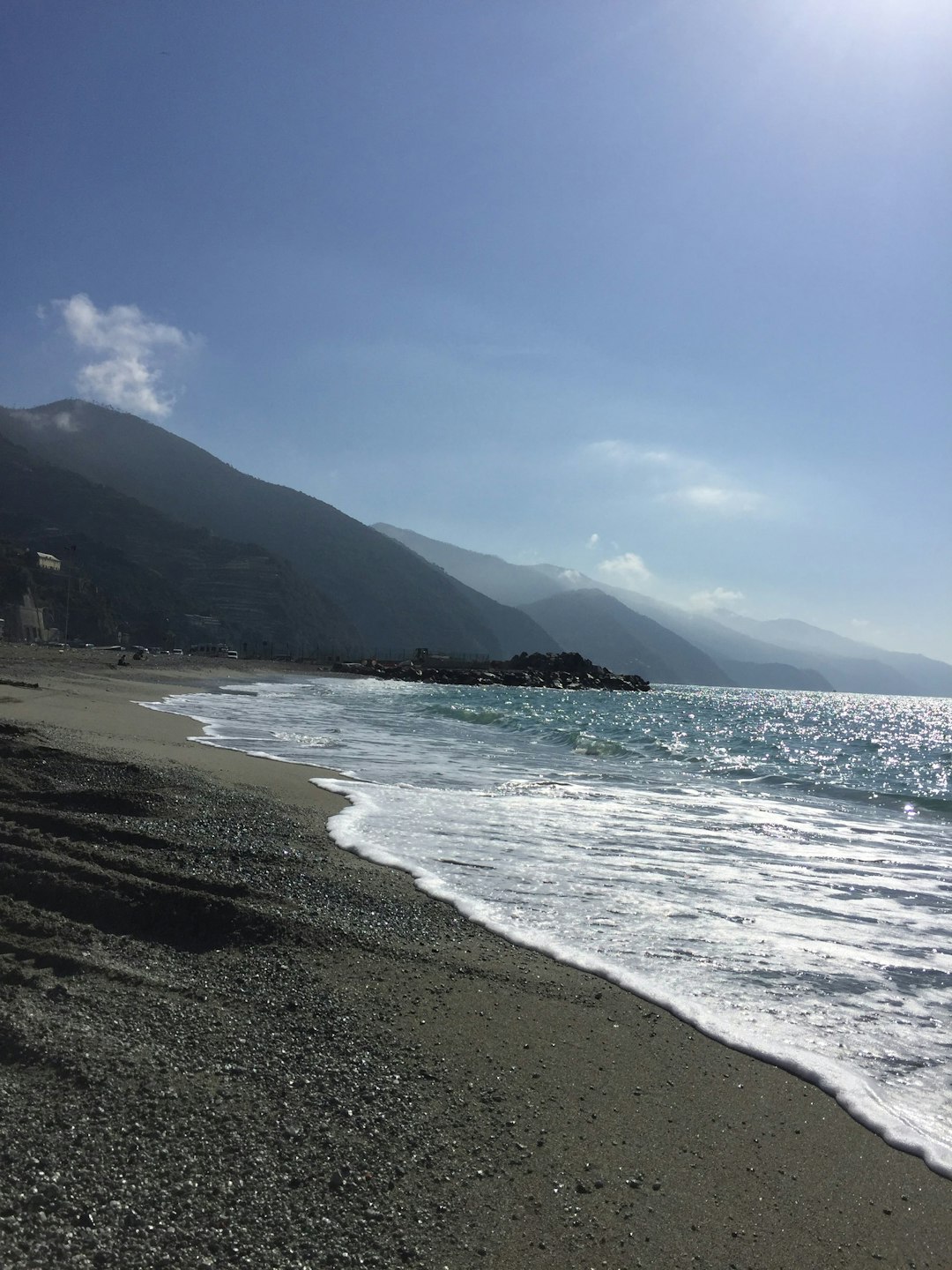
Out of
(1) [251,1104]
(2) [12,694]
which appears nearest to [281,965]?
(1) [251,1104]

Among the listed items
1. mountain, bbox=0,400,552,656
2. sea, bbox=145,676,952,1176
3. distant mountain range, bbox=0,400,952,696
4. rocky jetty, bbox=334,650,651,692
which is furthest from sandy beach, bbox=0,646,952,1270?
mountain, bbox=0,400,552,656

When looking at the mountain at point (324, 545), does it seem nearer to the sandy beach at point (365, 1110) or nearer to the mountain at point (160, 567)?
the mountain at point (160, 567)

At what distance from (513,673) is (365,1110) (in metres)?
87.8

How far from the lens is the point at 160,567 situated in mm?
130875

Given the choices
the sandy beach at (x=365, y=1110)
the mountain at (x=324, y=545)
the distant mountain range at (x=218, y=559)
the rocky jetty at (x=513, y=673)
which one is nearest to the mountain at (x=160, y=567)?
the distant mountain range at (x=218, y=559)

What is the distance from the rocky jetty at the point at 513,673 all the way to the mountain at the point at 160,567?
113 feet

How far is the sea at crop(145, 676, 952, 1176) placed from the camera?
3674 millimetres

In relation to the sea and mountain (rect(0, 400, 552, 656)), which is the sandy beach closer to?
the sea

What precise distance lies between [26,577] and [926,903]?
8950cm

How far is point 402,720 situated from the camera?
2439 centimetres

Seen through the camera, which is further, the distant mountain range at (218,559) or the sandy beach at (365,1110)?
the distant mountain range at (218,559)

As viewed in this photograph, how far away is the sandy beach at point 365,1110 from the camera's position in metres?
2.04

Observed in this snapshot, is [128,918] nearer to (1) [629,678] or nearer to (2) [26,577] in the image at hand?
(2) [26,577]

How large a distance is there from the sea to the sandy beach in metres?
0.37
